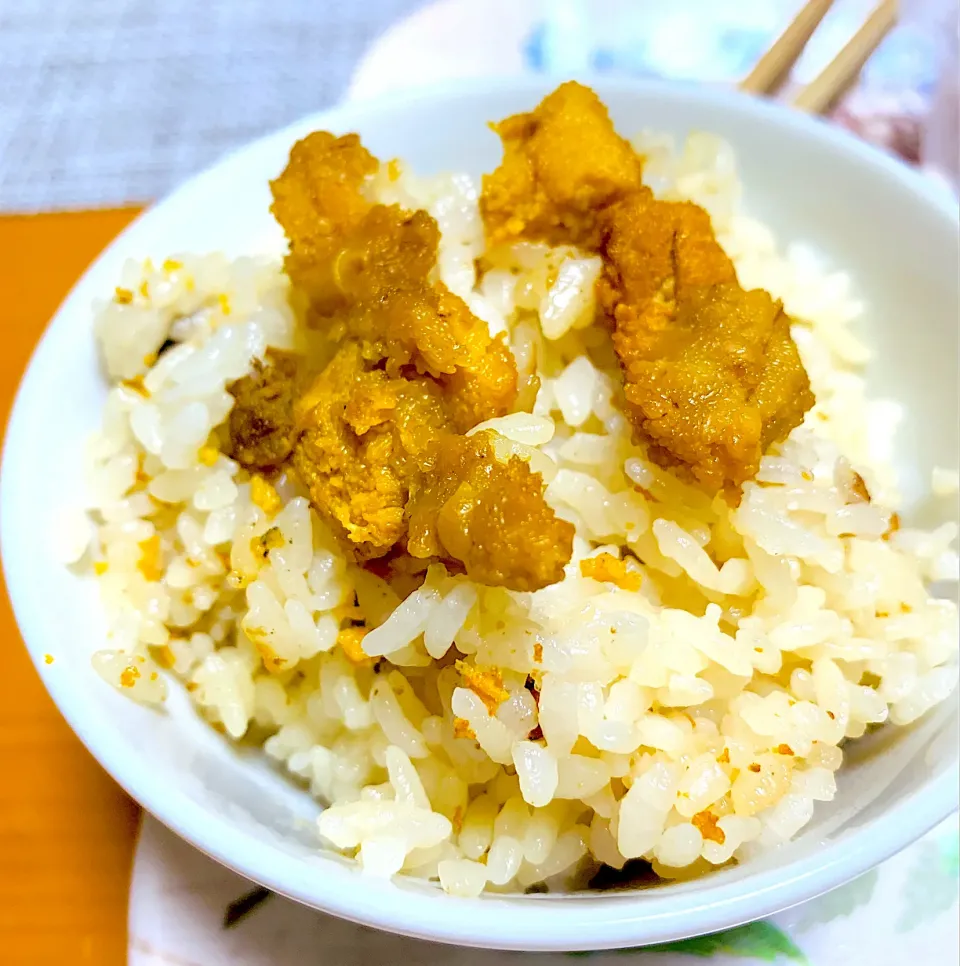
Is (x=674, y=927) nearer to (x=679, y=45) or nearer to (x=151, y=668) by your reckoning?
(x=151, y=668)

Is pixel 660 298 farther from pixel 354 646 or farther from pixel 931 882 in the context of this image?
pixel 931 882

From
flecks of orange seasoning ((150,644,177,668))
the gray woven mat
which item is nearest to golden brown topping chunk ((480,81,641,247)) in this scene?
flecks of orange seasoning ((150,644,177,668))

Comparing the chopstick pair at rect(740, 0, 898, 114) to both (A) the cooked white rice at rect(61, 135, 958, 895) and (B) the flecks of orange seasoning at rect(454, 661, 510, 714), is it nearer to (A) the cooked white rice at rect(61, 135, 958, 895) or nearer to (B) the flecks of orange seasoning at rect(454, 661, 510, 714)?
(A) the cooked white rice at rect(61, 135, 958, 895)

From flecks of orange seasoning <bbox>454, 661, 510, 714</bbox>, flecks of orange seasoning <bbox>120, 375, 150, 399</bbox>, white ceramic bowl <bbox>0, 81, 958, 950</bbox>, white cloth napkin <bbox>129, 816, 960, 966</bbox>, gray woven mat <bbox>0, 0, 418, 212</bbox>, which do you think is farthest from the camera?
gray woven mat <bbox>0, 0, 418, 212</bbox>

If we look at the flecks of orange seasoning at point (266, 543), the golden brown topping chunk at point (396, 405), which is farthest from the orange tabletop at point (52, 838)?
the golden brown topping chunk at point (396, 405)

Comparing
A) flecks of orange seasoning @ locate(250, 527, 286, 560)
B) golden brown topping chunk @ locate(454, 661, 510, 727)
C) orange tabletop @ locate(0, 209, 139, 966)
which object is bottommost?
orange tabletop @ locate(0, 209, 139, 966)

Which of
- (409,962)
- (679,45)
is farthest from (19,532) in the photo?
(679,45)

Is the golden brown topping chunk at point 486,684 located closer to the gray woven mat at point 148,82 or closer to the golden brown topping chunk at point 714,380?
the golden brown topping chunk at point 714,380
